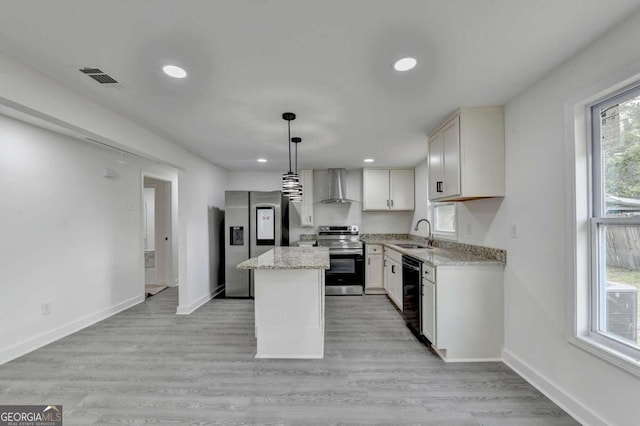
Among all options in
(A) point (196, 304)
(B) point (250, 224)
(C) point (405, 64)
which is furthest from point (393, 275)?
(C) point (405, 64)

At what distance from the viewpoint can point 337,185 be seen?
203 inches

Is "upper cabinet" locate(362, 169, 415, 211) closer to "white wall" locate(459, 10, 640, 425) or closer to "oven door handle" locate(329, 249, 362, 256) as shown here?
"oven door handle" locate(329, 249, 362, 256)

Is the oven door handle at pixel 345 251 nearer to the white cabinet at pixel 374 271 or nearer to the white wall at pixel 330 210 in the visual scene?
the white cabinet at pixel 374 271

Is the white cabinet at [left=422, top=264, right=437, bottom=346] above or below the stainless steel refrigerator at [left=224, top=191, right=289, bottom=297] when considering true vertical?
below

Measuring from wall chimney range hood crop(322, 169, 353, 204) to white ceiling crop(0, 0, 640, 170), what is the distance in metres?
2.48

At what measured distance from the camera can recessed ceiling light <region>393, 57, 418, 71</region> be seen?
1.70 m

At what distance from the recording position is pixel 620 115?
1.56 meters

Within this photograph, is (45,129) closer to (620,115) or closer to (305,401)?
(305,401)

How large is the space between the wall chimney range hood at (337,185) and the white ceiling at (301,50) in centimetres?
248

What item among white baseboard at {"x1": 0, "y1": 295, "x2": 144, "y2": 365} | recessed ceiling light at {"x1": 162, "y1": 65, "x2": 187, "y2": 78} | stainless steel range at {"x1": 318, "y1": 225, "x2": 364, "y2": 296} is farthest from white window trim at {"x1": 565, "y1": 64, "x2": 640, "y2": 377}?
white baseboard at {"x1": 0, "y1": 295, "x2": 144, "y2": 365}

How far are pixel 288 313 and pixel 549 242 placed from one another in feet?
7.30

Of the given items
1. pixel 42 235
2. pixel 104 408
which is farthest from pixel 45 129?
pixel 104 408

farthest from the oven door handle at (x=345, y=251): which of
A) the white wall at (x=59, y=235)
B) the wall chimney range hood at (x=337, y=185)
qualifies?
the white wall at (x=59, y=235)

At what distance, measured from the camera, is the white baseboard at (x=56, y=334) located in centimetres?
255
